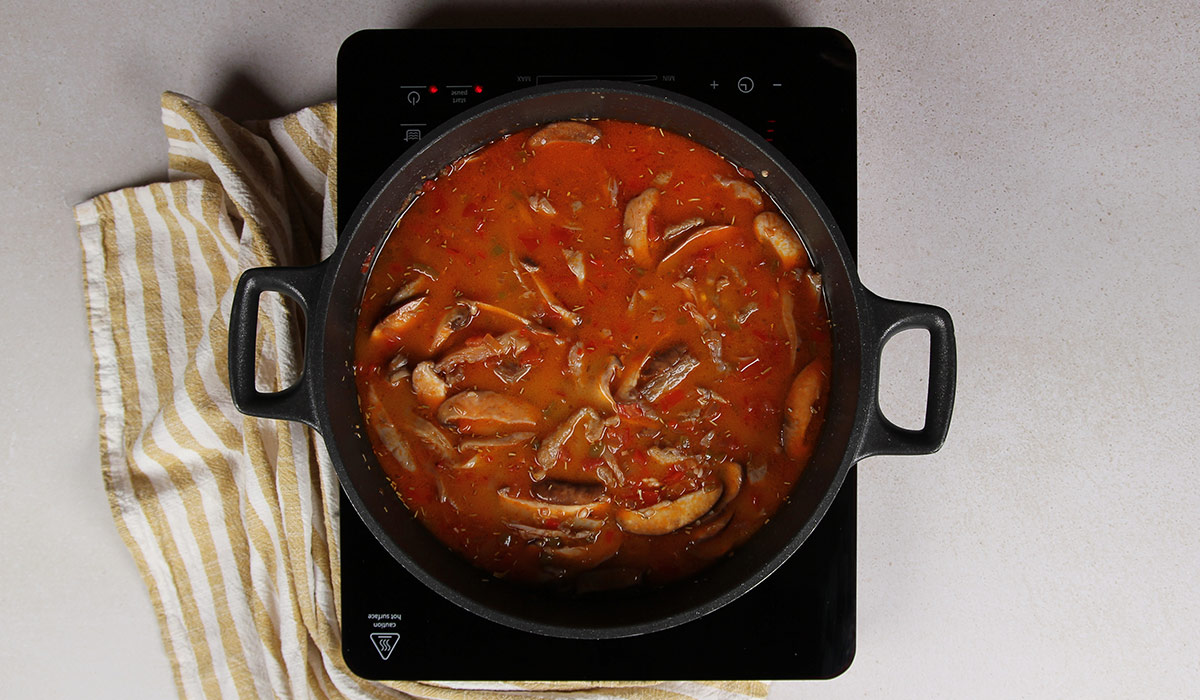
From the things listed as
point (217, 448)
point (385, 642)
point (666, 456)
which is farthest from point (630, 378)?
point (217, 448)

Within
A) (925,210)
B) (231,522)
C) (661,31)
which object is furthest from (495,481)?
(925,210)

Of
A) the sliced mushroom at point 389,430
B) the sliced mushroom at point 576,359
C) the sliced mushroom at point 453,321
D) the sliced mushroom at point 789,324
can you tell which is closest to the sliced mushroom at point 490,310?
the sliced mushroom at point 453,321

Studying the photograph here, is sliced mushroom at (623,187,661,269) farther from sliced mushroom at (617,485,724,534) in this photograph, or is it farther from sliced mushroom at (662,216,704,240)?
sliced mushroom at (617,485,724,534)

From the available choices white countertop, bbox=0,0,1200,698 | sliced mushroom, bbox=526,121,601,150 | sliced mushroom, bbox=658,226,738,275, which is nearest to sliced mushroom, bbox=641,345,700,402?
sliced mushroom, bbox=658,226,738,275

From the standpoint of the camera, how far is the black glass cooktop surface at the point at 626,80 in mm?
1446

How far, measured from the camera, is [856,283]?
1.20m

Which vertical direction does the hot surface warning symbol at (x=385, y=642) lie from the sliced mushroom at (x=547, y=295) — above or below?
below

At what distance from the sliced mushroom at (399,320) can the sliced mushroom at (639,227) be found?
0.34m

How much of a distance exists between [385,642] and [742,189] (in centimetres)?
100

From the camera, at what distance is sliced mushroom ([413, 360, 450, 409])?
129 cm

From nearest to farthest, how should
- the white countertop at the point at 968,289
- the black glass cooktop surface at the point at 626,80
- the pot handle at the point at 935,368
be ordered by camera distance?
the pot handle at the point at 935,368 → the black glass cooktop surface at the point at 626,80 → the white countertop at the point at 968,289

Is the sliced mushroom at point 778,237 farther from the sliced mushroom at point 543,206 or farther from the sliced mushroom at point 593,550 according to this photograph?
the sliced mushroom at point 593,550

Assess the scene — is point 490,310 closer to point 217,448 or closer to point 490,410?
point 490,410

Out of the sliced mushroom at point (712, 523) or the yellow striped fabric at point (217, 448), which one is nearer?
the sliced mushroom at point (712, 523)
